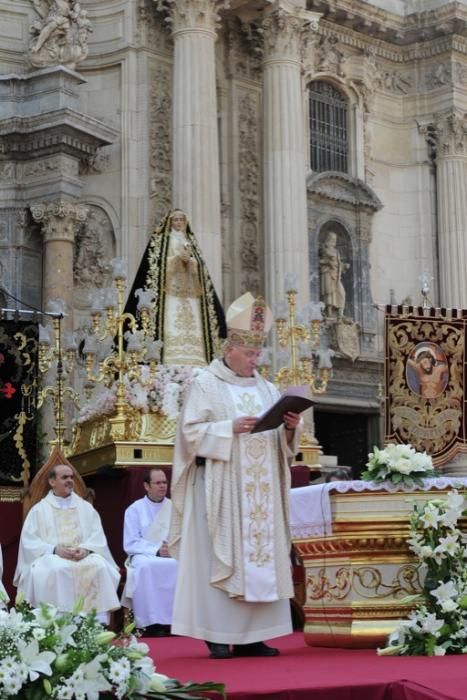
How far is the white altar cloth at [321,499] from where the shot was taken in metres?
8.27

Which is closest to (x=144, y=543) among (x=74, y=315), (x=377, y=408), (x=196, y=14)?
(x=74, y=315)

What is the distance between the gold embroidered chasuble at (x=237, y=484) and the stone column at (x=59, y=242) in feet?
43.2

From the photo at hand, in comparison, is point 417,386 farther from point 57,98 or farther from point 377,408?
point 377,408

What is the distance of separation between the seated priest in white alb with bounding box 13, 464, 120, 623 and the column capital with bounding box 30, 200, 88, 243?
394 inches

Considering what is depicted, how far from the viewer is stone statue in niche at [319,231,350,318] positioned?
25469mm

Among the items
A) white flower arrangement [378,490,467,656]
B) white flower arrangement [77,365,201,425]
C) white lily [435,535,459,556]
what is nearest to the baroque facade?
white flower arrangement [77,365,201,425]

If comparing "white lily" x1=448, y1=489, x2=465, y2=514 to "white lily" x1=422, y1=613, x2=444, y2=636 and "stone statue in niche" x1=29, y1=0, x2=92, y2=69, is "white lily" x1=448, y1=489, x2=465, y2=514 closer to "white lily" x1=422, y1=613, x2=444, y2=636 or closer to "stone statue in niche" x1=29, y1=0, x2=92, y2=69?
"white lily" x1=422, y1=613, x2=444, y2=636

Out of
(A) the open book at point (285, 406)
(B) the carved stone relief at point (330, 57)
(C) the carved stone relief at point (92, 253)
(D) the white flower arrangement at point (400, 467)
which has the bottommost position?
(D) the white flower arrangement at point (400, 467)

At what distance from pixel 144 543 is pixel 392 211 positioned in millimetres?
16738

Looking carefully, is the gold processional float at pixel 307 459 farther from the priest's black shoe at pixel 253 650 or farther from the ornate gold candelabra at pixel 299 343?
the priest's black shoe at pixel 253 650

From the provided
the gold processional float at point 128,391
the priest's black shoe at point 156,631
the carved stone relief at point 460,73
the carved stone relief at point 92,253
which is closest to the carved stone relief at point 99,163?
the carved stone relief at point 92,253

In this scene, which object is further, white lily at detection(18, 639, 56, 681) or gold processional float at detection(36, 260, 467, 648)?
gold processional float at detection(36, 260, 467, 648)

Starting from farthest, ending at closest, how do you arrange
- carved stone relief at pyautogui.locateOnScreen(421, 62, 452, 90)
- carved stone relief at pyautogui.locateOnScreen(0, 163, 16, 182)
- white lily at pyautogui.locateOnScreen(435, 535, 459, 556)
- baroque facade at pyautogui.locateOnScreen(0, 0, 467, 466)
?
carved stone relief at pyautogui.locateOnScreen(421, 62, 452, 90)
carved stone relief at pyautogui.locateOnScreen(0, 163, 16, 182)
baroque facade at pyautogui.locateOnScreen(0, 0, 467, 466)
white lily at pyautogui.locateOnScreen(435, 535, 459, 556)

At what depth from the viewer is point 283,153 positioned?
22.6 m
